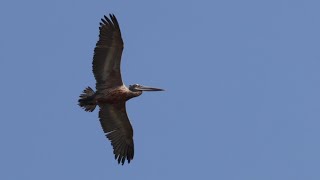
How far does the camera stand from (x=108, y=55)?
1255 inches

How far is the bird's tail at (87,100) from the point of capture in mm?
32031

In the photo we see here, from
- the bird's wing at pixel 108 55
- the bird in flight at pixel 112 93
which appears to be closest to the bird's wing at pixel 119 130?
the bird in flight at pixel 112 93

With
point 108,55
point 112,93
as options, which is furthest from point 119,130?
point 108,55

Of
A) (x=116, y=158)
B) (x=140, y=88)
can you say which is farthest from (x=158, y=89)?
(x=116, y=158)

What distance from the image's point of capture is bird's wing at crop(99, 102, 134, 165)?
108 feet

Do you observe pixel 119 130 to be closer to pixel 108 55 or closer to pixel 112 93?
pixel 112 93

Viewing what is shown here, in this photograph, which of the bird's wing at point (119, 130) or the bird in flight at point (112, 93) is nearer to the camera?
the bird in flight at point (112, 93)

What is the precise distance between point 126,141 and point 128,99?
1.48 metres

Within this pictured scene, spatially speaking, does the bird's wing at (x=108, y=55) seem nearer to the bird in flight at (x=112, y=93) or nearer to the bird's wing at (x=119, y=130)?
the bird in flight at (x=112, y=93)

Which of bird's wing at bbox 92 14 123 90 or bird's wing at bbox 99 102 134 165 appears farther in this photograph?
bird's wing at bbox 99 102 134 165

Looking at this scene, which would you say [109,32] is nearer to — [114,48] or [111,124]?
[114,48]

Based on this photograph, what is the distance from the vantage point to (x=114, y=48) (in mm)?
31797

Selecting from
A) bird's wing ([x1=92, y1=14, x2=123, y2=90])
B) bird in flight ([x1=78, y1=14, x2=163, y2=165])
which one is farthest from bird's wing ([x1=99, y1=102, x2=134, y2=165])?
bird's wing ([x1=92, y1=14, x2=123, y2=90])

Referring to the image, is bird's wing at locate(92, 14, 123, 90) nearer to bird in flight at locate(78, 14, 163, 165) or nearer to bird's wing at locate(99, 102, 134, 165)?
bird in flight at locate(78, 14, 163, 165)
